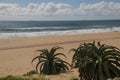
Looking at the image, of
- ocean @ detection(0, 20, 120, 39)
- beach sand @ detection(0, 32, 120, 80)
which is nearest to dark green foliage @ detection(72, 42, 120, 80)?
beach sand @ detection(0, 32, 120, 80)

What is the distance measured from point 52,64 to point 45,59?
0.36m

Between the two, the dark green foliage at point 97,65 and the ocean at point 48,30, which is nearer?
the dark green foliage at point 97,65

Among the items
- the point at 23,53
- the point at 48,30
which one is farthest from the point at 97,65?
the point at 48,30

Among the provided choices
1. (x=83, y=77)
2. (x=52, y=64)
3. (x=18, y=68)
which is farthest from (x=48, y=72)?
(x=18, y=68)

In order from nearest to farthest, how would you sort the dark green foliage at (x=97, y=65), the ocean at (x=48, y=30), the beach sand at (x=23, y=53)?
the dark green foliage at (x=97, y=65) → the beach sand at (x=23, y=53) → the ocean at (x=48, y=30)

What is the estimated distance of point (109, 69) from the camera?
5.92 meters

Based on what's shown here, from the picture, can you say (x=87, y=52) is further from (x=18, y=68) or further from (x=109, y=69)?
(x=18, y=68)

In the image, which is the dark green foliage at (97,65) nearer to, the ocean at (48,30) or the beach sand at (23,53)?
the beach sand at (23,53)

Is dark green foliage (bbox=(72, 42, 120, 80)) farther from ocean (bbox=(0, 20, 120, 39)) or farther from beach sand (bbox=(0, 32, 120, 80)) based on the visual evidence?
ocean (bbox=(0, 20, 120, 39))

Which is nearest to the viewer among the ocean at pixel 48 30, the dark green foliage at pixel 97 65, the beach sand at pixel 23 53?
the dark green foliage at pixel 97 65

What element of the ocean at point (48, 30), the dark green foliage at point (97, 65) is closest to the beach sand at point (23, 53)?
the dark green foliage at point (97, 65)

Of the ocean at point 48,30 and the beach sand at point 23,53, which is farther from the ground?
Result: the ocean at point 48,30

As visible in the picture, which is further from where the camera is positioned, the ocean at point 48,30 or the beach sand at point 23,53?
the ocean at point 48,30

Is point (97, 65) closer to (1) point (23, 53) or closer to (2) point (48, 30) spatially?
(1) point (23, 53)
